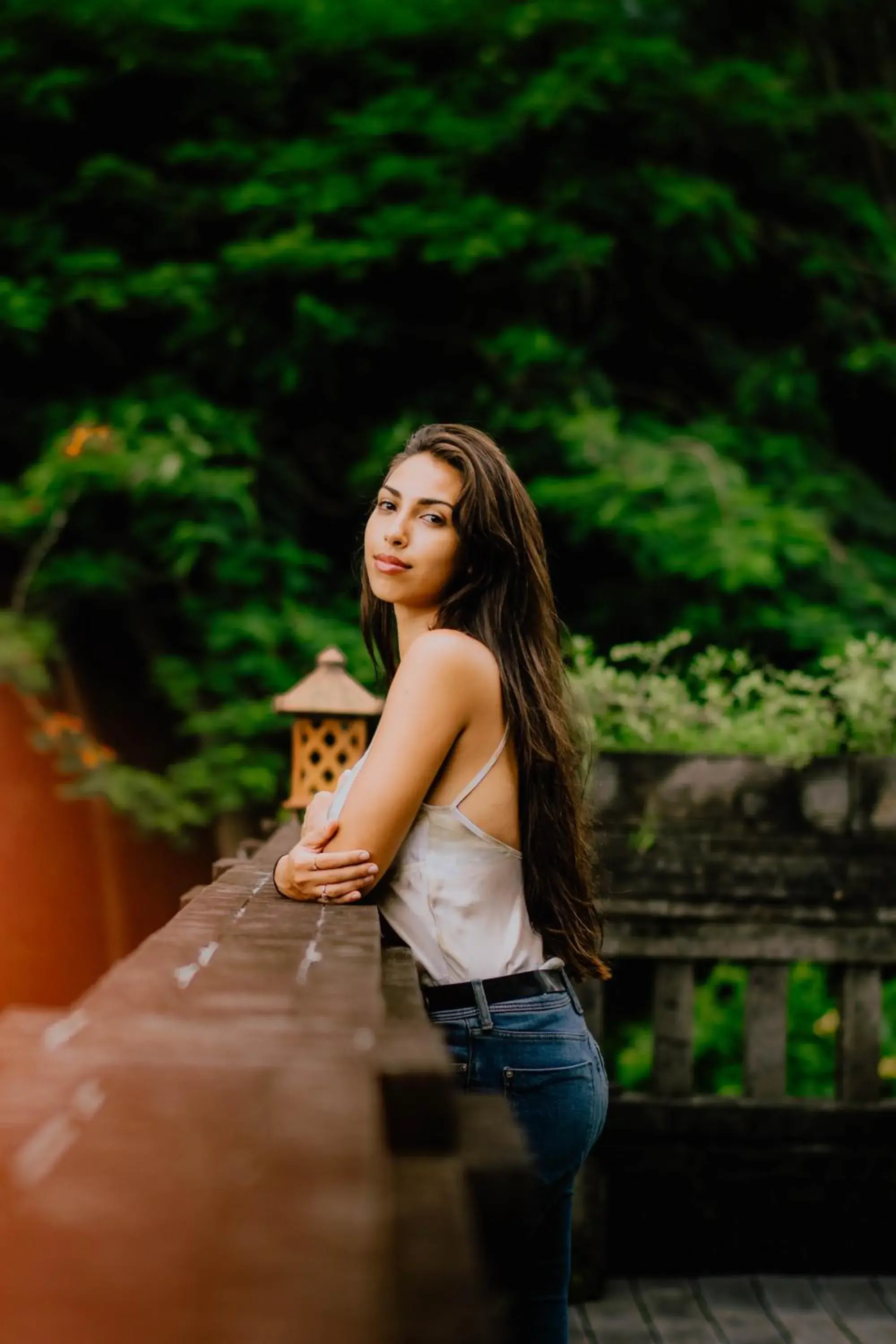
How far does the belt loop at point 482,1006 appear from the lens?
6.00ft

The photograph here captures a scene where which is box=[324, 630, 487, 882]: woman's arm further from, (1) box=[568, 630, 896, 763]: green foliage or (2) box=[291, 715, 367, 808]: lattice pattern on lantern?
(1) box=[568, 630, 896, 763]: green foliage

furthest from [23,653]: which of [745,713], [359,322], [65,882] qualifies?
[745,713]

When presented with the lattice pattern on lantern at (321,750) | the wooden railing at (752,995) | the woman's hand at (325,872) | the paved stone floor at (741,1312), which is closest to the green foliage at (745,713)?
the wooden railing at (752,995)

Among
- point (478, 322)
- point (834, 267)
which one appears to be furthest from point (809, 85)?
point (478, 322)

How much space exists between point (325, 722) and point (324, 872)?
1.39m

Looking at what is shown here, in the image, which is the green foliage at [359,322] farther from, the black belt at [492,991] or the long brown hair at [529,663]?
the black belt at [492,991]

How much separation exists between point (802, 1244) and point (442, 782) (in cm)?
265

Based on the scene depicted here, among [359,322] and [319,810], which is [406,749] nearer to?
[319,810]

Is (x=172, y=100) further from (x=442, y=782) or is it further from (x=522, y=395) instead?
(x=442, y=782)

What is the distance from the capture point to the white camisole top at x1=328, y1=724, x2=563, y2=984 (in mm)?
1885

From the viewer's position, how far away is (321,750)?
10.8ft

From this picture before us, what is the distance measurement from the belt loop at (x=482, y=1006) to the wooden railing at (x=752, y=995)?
2.00m

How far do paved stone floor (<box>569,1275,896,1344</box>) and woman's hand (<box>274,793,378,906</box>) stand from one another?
2.03 m

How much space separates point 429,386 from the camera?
20.1ft
